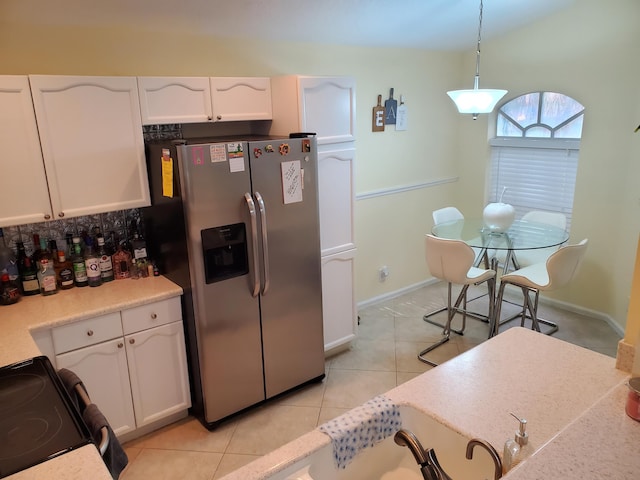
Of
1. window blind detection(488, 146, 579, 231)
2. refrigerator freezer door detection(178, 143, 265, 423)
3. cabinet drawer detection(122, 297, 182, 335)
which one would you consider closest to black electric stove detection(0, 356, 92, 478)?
cabinet drawer detection(122, 297, 182, 335)

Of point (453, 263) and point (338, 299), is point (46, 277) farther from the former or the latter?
point (453, 263)

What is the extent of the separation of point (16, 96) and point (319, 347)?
214cm

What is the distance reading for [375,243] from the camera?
425 centimetres

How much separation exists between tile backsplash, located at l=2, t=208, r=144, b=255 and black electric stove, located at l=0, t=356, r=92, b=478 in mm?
981

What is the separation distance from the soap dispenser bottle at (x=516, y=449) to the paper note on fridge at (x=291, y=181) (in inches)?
69.9

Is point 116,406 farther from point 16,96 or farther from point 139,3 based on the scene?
point 139,3

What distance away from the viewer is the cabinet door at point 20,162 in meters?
2.17

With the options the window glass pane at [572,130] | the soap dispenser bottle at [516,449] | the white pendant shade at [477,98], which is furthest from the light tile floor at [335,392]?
the white pendant shade at [477,98]

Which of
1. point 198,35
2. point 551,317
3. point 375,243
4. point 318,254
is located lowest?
point 551,317

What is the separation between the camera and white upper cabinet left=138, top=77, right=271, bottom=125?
2549 mm

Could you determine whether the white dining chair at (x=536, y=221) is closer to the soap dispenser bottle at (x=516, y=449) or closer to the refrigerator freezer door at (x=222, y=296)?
the refrigerator freezer door at (x=222, y=296)

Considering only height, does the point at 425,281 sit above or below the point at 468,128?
below

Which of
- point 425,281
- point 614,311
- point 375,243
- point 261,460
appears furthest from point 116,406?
point 614,311

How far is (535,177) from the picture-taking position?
14.0 ft
